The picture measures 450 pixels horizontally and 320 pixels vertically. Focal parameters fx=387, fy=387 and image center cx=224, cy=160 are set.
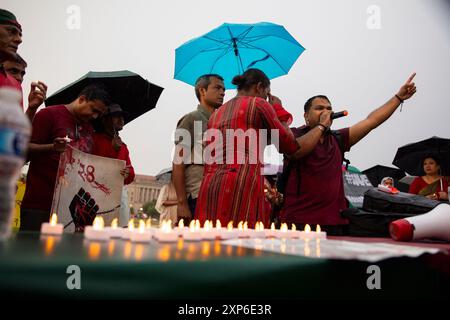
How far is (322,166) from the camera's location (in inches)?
132

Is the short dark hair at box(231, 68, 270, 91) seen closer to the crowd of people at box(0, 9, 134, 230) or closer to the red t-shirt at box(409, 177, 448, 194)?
the crowd of people at box(0, 9, 134, 230)

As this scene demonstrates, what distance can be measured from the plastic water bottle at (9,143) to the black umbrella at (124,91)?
3.49m

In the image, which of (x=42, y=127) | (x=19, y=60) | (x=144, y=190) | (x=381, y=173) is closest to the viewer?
(x=42, y=127)

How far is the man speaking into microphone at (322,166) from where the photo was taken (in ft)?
10.5

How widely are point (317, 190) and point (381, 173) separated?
907 centimetres

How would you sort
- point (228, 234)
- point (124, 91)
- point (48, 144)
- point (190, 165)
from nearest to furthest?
point (228, 234) < point (48, 144) < point (190, 165) < point (124, 91)

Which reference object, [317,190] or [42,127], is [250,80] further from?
[42,127]

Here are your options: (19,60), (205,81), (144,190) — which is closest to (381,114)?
(205,81)

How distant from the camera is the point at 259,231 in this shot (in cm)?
165

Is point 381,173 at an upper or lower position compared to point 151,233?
upper

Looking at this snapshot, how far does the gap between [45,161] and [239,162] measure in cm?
166

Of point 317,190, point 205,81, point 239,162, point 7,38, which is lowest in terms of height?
point 317,190

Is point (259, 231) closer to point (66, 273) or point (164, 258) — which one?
point (164, 258)

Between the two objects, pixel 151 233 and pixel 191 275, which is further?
pixel 151 233
